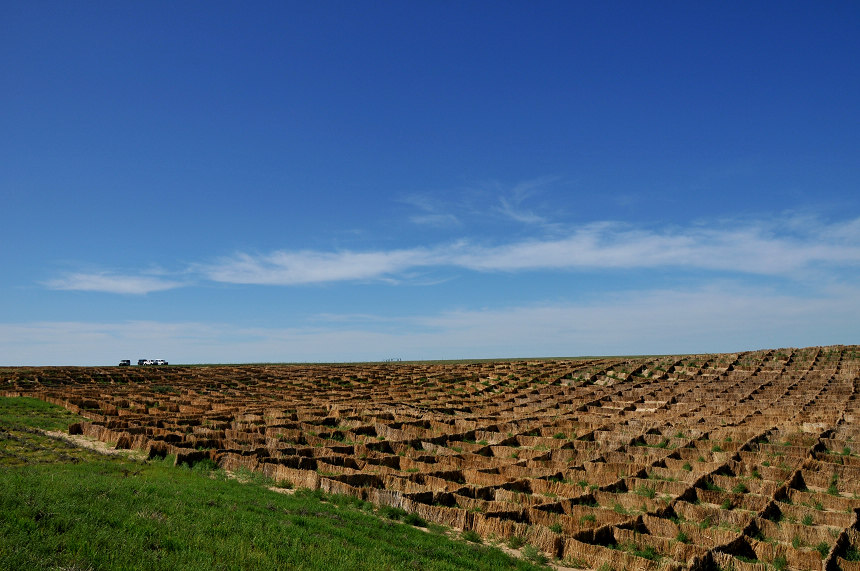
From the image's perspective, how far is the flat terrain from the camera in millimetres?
14422

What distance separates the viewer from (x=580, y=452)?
80.4 feet

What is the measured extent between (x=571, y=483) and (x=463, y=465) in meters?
4.36

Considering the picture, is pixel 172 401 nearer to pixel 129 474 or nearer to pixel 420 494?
pixel 129 474

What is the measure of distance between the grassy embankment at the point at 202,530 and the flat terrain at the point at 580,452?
189 centimetres

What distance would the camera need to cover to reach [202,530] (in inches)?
413

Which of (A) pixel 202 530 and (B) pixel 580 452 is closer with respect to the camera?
(A) pixel 202 530

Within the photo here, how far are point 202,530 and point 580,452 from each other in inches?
708

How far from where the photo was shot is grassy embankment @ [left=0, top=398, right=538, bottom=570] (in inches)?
340

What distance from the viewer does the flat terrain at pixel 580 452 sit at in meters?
14.4

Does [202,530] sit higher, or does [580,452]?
[202,530]

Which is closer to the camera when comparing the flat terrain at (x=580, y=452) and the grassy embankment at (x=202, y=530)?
the grassy embankment at (x=202, y=530)

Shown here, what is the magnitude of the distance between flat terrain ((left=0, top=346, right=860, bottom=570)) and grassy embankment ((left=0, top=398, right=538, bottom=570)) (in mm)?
1888

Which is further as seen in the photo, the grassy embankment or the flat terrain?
the flat terrain

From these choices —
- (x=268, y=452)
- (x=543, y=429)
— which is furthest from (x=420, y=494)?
(x=543, y=429)
